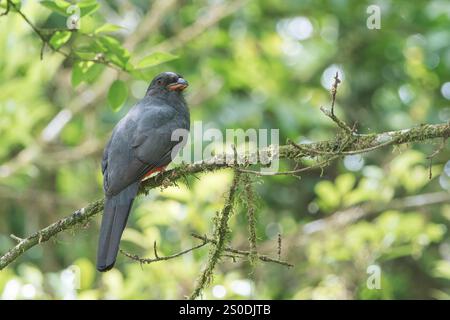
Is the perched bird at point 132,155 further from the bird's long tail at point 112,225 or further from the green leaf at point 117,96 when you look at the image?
the green leaf at point 117,96

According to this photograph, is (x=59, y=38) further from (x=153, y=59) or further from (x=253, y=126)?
(x=253, y=126)

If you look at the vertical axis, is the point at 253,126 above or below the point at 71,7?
above

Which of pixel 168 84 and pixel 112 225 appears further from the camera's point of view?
pixel 168 84

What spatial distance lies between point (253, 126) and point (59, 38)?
10.7 ft

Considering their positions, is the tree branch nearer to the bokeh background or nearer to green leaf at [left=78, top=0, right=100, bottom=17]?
the bokeh background

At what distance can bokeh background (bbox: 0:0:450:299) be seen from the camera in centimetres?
617

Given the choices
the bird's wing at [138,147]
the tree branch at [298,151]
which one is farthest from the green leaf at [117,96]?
the tree branch at [298,151]

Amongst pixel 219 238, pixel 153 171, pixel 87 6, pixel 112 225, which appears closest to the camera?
pixel 219 238

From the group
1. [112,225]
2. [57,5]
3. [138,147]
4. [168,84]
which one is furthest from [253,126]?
[57,5]

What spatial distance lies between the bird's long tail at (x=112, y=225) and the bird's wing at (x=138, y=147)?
2.0 inches

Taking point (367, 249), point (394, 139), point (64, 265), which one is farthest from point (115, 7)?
point (394, 139)

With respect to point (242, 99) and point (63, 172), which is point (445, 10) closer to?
point (242, 99)

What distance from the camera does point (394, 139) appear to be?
3629 mm

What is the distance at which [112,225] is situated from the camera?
4.27 meters
